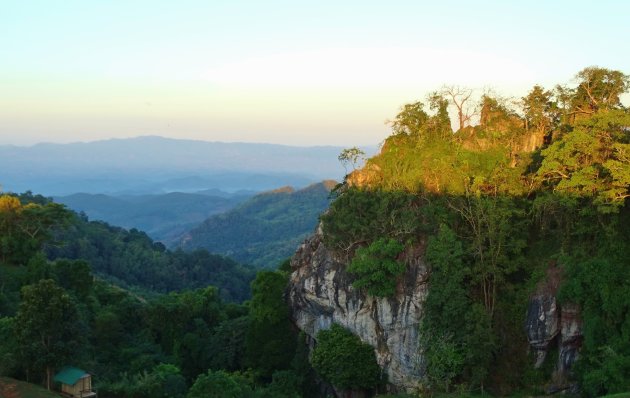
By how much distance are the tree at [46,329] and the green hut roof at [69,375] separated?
1.59 feet

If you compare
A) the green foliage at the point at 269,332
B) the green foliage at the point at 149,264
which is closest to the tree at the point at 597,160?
the green foliage at the point at 269,332

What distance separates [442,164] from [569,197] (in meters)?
5.88

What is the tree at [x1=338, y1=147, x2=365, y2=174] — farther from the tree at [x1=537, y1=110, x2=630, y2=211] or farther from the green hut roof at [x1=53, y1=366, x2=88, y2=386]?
the green hut roof at [x1=53, y1=366, x2=88, y2=386]

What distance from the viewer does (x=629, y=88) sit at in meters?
25.4

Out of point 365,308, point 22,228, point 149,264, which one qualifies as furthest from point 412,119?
point 149,264

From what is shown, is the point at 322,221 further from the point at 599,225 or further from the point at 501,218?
the point at 599,225

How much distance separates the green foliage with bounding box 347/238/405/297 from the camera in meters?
25.3

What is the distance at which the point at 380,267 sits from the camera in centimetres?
2559

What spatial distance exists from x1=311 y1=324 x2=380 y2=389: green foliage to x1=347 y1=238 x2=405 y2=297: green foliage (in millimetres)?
2976

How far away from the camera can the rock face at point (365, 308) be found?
25281 millimetres

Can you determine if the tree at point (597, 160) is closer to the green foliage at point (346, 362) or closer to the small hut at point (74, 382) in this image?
the green foliage at point (346, 362)

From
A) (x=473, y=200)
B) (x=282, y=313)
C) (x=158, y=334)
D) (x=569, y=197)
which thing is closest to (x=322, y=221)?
(x=282, y=313)

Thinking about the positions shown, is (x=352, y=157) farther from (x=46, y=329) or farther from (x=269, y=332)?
(x=46, y=329)

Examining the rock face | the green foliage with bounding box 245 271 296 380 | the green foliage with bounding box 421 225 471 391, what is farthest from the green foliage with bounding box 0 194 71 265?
the green foliage with bounding box 421 225 471 391
